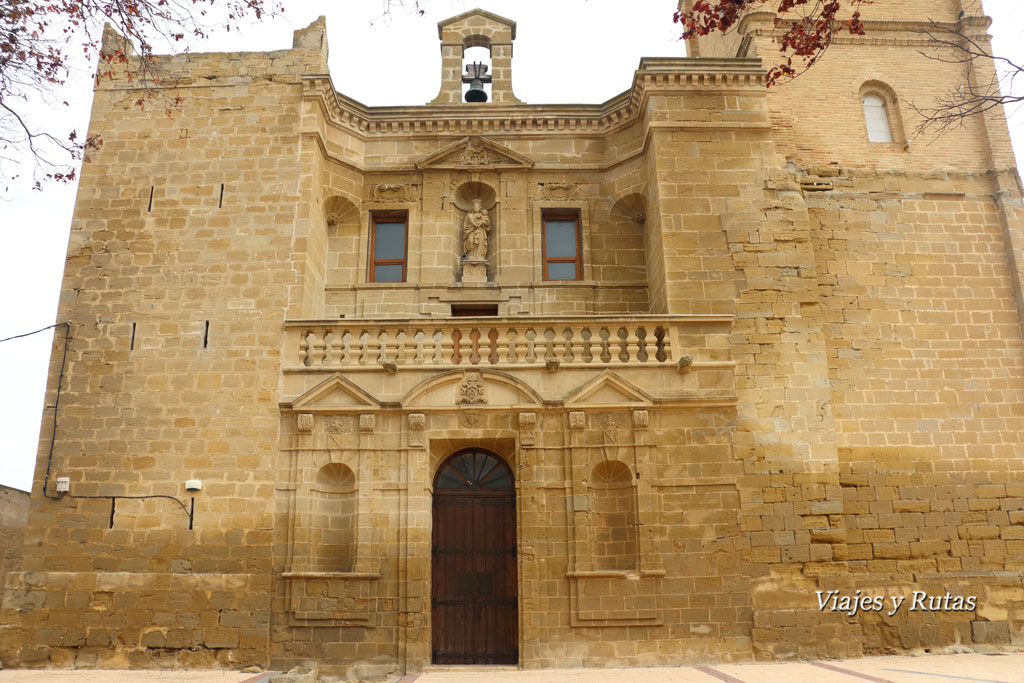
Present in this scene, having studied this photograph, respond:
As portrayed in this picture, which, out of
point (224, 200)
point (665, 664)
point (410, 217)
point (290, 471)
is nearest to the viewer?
point (665, 664)

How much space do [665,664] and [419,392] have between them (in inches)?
172

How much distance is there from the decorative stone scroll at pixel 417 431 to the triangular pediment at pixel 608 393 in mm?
1805

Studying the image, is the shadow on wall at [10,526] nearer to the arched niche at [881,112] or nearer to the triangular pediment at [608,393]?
the triangular pediment at [608,393]

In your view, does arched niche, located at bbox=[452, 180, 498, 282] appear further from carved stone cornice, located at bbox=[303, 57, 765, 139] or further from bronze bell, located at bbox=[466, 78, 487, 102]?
bronze bell, located at bbox=[466, 78, 487, 102]

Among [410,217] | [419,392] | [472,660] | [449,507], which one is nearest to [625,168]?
[410,217]

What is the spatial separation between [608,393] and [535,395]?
0.93 meters

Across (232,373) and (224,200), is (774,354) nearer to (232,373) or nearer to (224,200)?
(232,373)

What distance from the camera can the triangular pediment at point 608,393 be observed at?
404 inches

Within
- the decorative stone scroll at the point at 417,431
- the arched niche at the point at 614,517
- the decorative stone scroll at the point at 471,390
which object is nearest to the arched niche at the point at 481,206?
the decorative stone scroll at the point at 471,390

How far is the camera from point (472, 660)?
9.98m

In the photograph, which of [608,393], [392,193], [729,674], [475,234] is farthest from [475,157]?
[729,674]

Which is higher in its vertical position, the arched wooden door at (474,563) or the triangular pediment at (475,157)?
the triangular pediment at (475,157)

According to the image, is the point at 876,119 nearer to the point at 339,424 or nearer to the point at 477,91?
the point at 477,91

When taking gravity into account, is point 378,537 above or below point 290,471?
below
